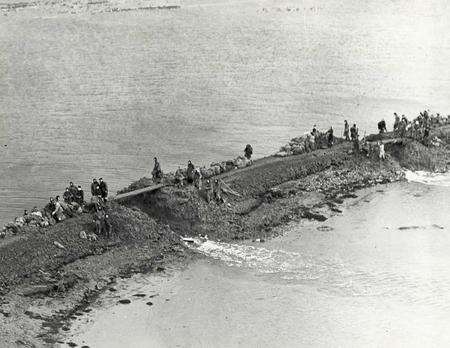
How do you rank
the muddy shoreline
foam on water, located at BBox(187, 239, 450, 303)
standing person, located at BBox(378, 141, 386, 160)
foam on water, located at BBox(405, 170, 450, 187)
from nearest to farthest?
1. the muddy shoreline
2. foam on water, located at BBox(187, 239, 450, 303)
3. foam on water, located at BBox(405, 170, 450, 187)
4. standing person, located at BBox(378, 141, 386, 160)

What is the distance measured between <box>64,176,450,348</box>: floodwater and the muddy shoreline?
829 mm

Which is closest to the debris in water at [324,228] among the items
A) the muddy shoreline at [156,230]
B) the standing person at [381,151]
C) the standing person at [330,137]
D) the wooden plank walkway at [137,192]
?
the muddy shoreline at [156,230]

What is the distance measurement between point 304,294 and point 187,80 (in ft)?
108

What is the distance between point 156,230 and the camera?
28531 mm

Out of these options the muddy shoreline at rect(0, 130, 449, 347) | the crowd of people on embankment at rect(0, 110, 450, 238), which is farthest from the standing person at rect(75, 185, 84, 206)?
the muddy shoreline at rect(0, 130, 449, 347)

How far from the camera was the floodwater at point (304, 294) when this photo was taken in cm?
2248

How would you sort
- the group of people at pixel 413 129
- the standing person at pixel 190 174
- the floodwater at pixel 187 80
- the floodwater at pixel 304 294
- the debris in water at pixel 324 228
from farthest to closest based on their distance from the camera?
the floodwater at pixel 187 80, the group of people at pixel 413 129, the standing person at pixel 190 174, the debris in water at pixel 324 228, the floodwater at pixel 304 294

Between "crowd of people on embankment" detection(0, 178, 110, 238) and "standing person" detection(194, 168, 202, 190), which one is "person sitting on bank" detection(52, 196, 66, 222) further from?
"standing person" detection(194, 168, 202, 190)

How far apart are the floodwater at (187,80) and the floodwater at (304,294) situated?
1043cm

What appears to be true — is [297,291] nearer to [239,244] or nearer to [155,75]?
[239,244]

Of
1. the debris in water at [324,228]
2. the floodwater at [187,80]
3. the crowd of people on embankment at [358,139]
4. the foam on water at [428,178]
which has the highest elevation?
the floodwater at [187,80]

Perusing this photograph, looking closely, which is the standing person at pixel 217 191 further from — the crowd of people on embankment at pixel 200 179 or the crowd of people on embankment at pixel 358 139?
the crowd of people on embankment at pixel 358 139

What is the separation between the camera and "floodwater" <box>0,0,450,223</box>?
41.3 m

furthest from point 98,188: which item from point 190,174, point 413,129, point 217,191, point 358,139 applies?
point 413,129
